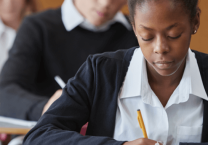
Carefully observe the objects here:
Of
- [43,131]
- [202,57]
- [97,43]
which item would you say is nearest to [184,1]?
[202,57]

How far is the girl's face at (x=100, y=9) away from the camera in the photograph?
1.15 m

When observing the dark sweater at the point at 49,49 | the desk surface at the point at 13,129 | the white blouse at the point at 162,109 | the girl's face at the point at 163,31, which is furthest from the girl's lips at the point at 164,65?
the dark sweater at the point at 49,49

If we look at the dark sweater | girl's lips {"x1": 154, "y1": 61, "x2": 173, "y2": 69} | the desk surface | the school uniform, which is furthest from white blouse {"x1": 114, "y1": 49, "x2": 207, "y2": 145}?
the dark sweater

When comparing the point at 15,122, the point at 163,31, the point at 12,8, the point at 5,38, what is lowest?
the point at 15,122

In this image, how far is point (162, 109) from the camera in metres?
0.75

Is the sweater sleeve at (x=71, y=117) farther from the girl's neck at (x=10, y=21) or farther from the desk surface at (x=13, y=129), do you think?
the girl's neck at (x=10, y=21)

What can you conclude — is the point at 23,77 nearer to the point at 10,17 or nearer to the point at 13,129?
the point at 13,129

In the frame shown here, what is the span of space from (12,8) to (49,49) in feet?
3.35

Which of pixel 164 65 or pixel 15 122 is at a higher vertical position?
pixel 164 65

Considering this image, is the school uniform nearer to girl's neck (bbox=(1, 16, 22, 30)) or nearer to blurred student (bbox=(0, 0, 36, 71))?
blurred student (bbox=(0, 0, 36, 71))

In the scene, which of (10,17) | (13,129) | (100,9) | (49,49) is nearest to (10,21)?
(10,17)

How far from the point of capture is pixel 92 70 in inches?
30.3

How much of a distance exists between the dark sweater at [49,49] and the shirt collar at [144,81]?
24.2 inches

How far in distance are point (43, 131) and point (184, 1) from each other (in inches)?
17.1
